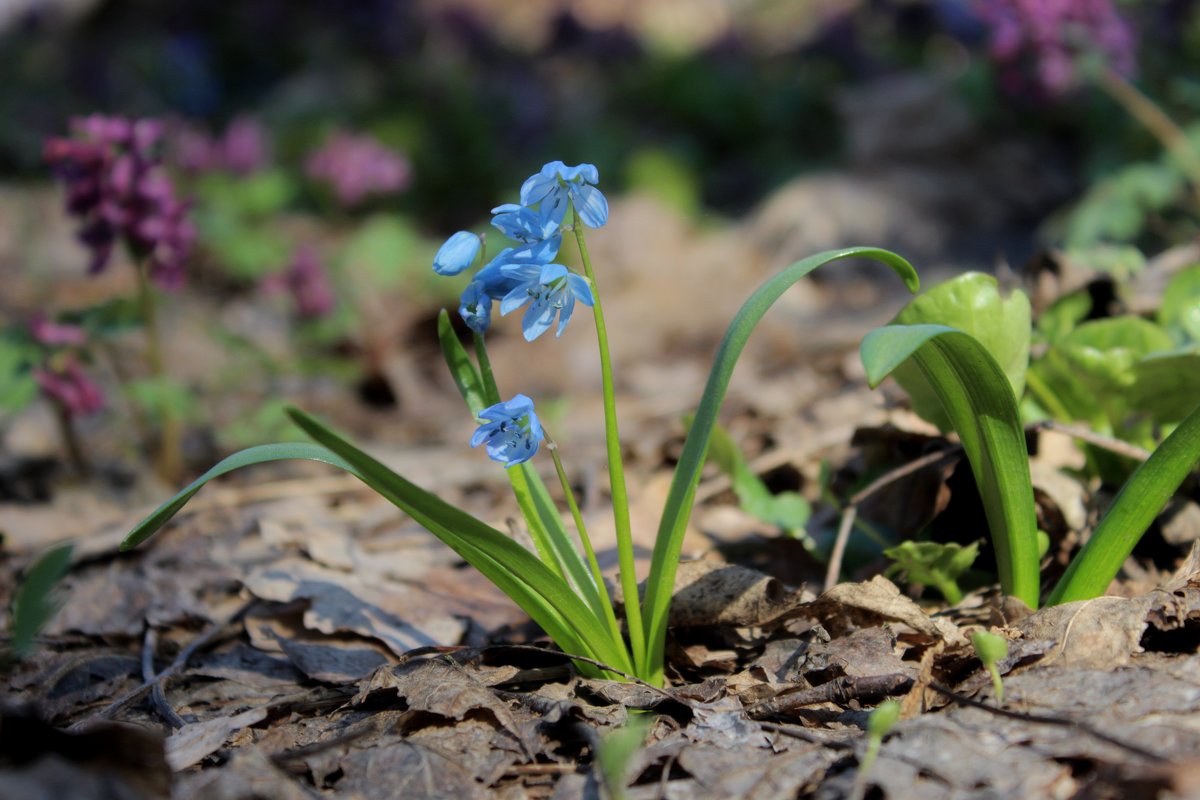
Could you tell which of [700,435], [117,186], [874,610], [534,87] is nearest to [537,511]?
[700,435]

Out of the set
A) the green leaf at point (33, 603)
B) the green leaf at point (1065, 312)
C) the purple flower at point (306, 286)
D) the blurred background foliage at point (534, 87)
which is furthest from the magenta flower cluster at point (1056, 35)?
the green leaf at point (33, 603)

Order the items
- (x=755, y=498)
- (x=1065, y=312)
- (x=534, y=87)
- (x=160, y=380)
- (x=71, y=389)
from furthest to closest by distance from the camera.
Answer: (x=534, y=87), (x=160, y=380), (x=71, y=389), (x=1065, y=312), (x=755, y=498)

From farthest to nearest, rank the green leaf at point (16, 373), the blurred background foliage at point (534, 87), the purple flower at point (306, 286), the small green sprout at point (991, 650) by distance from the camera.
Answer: the blurred background foliage at point (534, 87)
the purple flower at point (306, 286)
the green leaf at point (16, 373)
the small green sprout at point (991, 650)

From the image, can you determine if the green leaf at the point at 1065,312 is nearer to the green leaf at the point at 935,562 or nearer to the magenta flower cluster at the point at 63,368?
the green leaf at the point at 935,562

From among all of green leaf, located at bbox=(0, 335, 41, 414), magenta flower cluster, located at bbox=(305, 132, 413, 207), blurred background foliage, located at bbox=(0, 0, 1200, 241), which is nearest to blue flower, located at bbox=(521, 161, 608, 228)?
green leaf, located at bbox=(0, 335, 41, 414)

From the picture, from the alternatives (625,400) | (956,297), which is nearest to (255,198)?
(625,400)

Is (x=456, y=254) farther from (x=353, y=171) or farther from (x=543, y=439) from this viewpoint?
(x=353, y=171)
